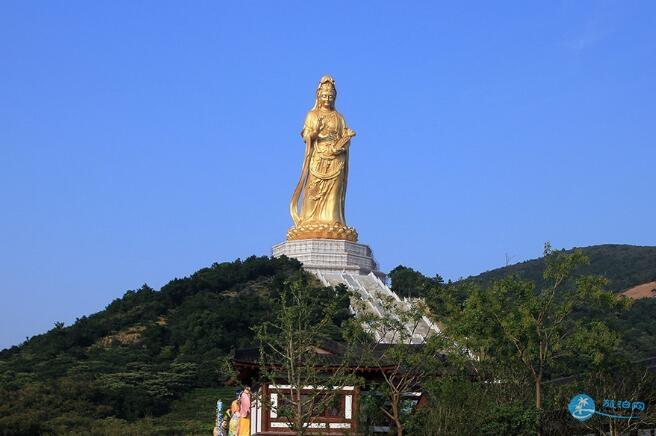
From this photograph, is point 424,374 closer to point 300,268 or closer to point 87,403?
point 87,403

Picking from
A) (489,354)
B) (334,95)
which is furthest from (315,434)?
(334,95)

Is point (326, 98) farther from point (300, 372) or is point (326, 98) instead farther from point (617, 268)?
point (617, 268)

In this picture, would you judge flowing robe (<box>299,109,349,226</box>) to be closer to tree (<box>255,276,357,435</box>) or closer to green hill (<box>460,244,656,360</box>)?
green hill (<box>460,244,656,360</box>)

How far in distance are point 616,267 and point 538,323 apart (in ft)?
261

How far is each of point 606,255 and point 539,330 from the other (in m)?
86.1

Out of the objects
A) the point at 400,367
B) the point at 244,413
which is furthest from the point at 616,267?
the point at 244,413

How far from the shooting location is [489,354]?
74.2ft

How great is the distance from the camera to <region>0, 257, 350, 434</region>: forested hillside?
102ft

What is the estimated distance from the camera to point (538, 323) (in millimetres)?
21078

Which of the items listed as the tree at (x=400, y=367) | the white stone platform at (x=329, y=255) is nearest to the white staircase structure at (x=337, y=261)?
the white stone platform at (x=329, y=255)

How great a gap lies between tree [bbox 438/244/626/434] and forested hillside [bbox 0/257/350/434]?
28.6 feet

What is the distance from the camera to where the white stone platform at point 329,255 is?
50.7 metres

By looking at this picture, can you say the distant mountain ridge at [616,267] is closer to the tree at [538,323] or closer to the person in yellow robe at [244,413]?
the tree at [538,323]

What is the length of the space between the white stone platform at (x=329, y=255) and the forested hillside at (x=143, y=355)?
1.00 metres
